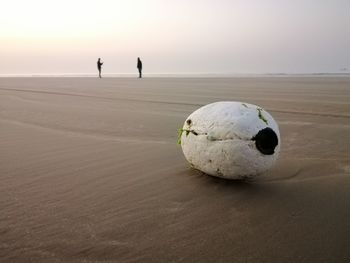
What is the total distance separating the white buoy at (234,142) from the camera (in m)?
2.73

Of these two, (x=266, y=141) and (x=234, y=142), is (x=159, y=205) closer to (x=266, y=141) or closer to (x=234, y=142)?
(x=234, y=142)

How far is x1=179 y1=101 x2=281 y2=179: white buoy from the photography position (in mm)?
2732

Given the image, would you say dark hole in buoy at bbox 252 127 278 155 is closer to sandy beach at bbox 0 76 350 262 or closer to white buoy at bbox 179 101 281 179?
white buoy at bbox 179 101 281 179

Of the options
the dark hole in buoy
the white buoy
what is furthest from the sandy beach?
the dark hole in buoy

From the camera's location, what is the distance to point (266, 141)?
281 cm

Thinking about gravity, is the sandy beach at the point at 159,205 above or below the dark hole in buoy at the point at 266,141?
below

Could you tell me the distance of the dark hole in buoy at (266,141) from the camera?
2.76 meters

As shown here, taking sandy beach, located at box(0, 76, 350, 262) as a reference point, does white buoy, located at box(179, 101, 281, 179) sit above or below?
above

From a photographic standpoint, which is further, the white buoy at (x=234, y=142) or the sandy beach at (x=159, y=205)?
the white buoy at (x=234, y=142)

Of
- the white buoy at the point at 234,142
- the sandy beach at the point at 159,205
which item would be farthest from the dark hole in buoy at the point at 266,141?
the sandy beach at the point at 159,205

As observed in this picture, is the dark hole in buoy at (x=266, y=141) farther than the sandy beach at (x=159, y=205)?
Yes

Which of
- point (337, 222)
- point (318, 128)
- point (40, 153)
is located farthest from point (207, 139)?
point (318, 128)

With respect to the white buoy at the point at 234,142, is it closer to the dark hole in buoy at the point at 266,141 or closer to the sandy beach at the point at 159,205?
the dark hole in buoy at the point at 266,141

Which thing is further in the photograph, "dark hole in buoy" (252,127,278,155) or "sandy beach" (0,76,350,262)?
"dark hole in buoy" (252,127,278,155)
